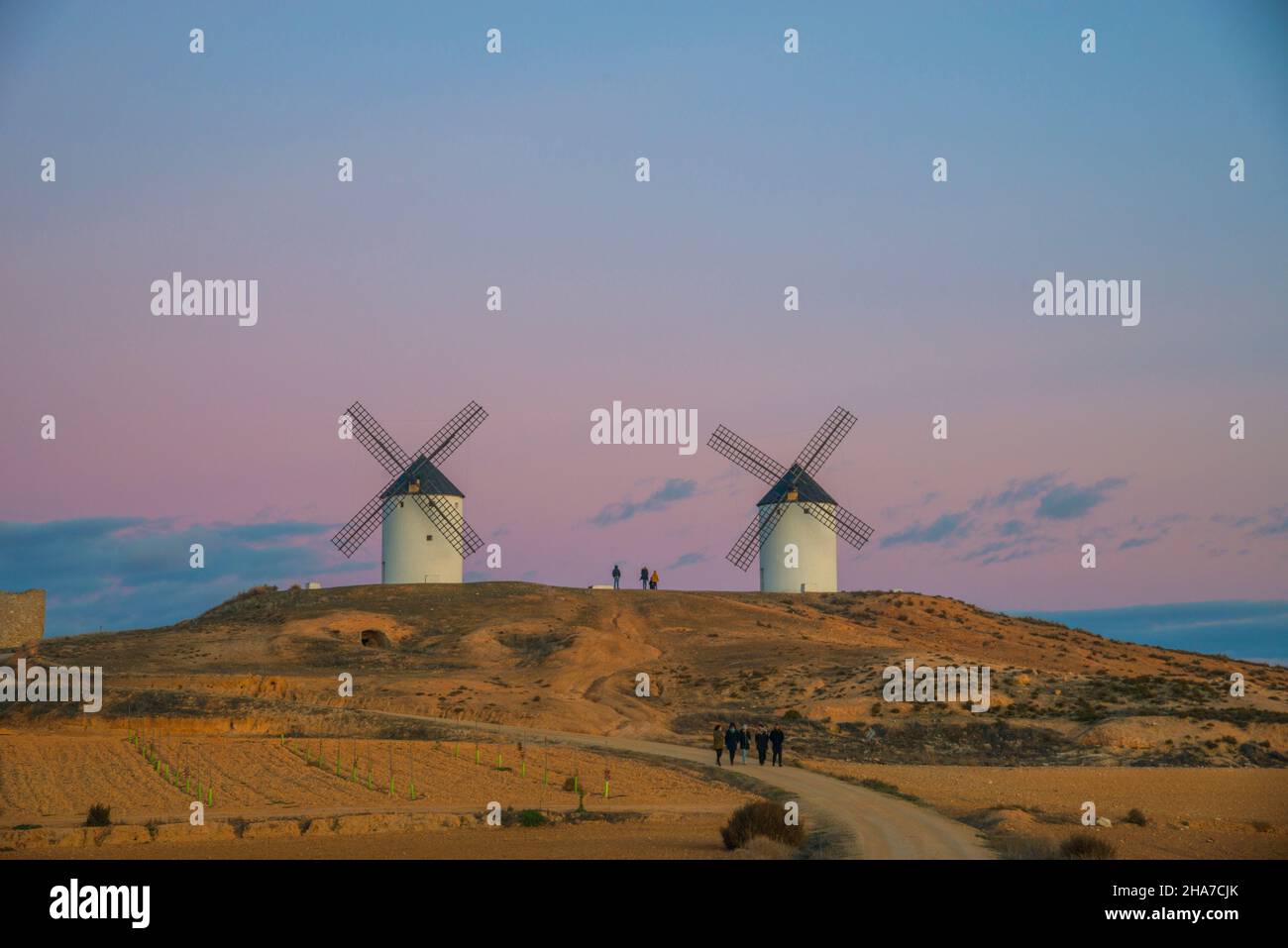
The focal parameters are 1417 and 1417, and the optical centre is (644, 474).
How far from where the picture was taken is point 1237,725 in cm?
4553

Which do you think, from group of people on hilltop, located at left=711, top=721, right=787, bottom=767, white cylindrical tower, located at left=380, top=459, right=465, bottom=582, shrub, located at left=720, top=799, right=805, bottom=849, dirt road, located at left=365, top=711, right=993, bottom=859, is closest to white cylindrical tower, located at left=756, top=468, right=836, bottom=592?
white cylindrical tower, located at left=380, top=459, right=465, bottom=582

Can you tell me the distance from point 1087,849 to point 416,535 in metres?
48.8

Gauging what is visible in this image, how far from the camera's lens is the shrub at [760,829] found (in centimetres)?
2494

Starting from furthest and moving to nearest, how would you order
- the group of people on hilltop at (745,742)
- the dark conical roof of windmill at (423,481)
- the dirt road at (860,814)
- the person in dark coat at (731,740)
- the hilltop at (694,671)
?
the dark conical roof of windmill at (423,481) → the hilltop at (694,671) → the person in dark coat at (731,740) → the group of people on hilltop at (745,742) → the dirt road at (860,814)

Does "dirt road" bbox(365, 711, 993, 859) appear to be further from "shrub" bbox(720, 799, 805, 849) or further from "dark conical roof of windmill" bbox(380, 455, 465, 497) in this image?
"dark conical roof of windmill" bbox(380, 455, 465, 497)

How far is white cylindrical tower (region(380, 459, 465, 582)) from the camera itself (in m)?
68.1

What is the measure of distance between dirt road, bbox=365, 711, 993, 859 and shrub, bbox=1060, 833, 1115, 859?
1318 mm

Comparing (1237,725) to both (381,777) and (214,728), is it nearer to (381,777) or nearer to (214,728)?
(381,777)

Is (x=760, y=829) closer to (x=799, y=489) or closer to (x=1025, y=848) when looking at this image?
(x=1025, y=848)

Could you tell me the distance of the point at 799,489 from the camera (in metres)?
70.2

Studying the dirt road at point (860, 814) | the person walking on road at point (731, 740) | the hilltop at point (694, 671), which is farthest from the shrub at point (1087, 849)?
the hilltop at point (694, 671)

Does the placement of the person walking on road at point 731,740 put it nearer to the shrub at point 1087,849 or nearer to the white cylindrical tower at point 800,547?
the shrub at point 1087,849

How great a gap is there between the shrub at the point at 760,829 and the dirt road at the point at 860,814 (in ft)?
2.76
